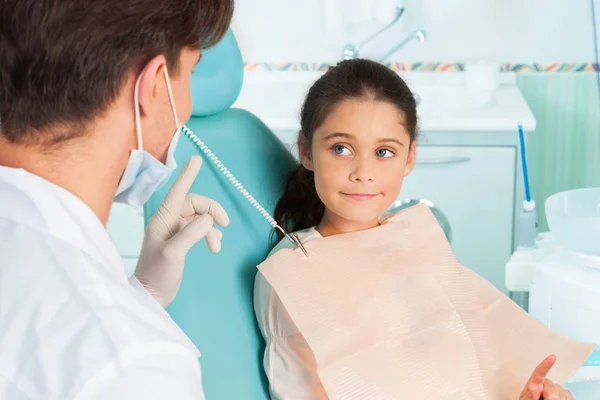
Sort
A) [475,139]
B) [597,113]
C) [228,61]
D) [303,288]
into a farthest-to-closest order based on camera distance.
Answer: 1. [597,113]
2. [475,139]
3. [228,61]
4. [303,288]

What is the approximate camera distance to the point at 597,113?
123 inches

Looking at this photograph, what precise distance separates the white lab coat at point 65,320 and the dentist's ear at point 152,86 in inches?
5.4

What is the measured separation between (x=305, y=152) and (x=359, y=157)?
129mm

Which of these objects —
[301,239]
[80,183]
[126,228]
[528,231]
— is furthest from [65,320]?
[126,228]

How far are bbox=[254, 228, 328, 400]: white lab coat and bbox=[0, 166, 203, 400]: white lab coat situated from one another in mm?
492

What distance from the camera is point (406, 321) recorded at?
1540mm

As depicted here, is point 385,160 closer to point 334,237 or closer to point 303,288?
point 334,237

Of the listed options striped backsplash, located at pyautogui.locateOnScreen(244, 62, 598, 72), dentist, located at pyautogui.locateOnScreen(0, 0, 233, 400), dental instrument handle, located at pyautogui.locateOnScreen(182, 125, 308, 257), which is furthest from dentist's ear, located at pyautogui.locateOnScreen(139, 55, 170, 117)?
striped backsplash, located at pyautogui.locateOnScreen(244, 62, 598, 72)

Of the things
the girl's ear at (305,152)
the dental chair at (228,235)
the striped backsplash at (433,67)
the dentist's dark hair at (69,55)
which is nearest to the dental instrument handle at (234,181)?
the dental chair at (228,235)

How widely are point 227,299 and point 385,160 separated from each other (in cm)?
36

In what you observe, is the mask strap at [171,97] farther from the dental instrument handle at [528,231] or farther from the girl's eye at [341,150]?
the dental instrument handle at [528,231]

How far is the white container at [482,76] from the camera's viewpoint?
2953 mm

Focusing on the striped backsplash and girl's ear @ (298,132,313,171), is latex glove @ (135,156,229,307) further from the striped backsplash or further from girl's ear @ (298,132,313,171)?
the striped backsplash

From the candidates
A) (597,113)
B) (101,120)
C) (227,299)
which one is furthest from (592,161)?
Result: (101,120)
